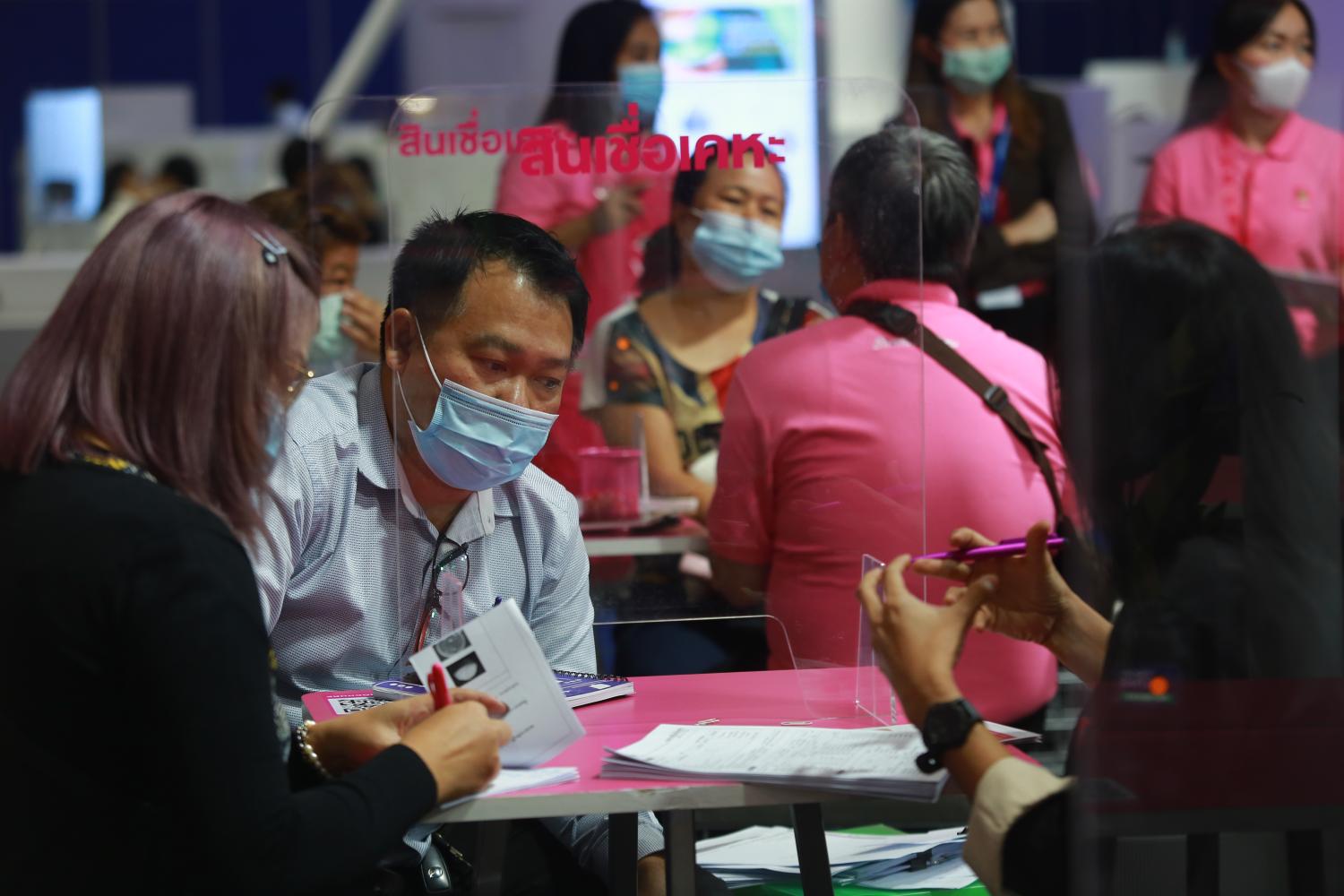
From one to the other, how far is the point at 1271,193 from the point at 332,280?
1918 millimetres

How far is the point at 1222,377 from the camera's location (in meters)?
1.64

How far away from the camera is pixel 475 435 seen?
6.30 feet

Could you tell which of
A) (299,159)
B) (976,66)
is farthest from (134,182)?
(976,66)

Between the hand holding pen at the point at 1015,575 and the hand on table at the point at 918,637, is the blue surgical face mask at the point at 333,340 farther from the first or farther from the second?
the hand on table at the point at 918,637

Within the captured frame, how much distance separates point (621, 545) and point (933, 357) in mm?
582

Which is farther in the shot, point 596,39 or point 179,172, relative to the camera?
point 179,172

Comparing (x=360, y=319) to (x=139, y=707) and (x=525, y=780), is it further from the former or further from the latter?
(x=139, y=707)

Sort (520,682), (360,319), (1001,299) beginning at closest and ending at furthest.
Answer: (520,682), (360,319), (1001,299)

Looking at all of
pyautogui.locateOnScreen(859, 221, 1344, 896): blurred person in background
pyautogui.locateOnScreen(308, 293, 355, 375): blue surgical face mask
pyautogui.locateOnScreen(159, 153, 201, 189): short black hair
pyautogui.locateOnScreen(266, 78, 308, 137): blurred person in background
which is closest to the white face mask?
pyautogui.locateOnScreen(859, 221, 1344, 896): blurred person in background

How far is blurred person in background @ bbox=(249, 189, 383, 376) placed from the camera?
3.20 metres

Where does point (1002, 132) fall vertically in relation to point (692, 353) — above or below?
above

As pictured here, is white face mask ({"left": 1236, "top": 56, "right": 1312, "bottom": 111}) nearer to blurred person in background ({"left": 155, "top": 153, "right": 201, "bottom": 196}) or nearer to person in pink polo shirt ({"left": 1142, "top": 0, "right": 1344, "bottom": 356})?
person in pink polo shirt ({"left": 1142, "top": 0, "right": 1344, "bottom": 356})

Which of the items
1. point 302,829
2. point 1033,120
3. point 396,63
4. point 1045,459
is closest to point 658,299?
point 1045,459

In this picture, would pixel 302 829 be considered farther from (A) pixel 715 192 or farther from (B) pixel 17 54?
(B) pixel 17 54
